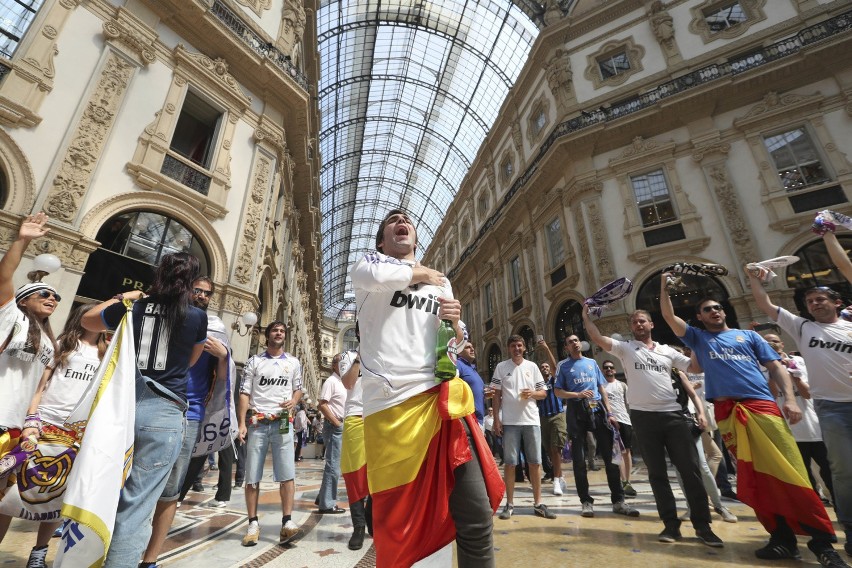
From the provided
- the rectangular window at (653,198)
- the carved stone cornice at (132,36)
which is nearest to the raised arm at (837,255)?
the rectangular window at (653,198)

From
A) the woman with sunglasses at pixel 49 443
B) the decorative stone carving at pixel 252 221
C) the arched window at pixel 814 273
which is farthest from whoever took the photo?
the arched window at pixel 814 273

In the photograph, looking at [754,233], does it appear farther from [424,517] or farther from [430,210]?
[430,210]

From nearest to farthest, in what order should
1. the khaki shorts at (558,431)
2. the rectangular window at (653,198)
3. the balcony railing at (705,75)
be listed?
the khaki shorts at (558,431) → the balcony railing at (705,75) → the rectangular window at (653,198)

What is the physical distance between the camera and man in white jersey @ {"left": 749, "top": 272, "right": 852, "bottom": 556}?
2.65 meters

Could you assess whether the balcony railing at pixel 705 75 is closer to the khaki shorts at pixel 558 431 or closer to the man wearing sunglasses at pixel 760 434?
the khaki shorts at pixel 558 431

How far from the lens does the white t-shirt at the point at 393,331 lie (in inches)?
60.7

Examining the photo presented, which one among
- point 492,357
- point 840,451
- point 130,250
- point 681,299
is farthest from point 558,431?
point 492,357

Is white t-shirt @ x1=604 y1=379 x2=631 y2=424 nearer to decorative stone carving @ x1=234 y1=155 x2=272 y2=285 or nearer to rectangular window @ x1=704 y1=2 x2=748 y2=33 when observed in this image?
decorative stone carving @ x1=234 y1=155 x2=272 y2=285

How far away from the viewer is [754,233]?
11.0m

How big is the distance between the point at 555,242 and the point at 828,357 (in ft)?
41.4

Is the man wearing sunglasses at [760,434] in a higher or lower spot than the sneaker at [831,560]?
higher

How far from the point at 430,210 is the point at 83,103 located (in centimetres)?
3153

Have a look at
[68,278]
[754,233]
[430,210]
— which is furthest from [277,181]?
[430,210]

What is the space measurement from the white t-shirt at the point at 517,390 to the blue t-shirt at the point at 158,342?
339cm
